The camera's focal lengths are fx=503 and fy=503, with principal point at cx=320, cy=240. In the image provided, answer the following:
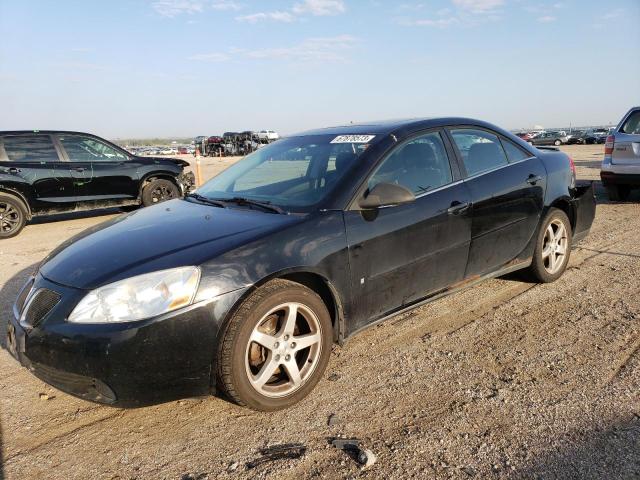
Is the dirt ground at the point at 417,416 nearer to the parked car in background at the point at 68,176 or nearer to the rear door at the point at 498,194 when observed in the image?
the rear door at the point at 498,194

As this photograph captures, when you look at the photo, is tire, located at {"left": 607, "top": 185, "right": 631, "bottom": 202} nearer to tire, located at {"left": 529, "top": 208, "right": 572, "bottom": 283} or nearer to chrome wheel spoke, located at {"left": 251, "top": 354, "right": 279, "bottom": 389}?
tire, located at {"left": 529, "top": 208, "right": 572, "bottom": 283}

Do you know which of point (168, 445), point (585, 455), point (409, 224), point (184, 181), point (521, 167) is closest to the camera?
point (585, 455)

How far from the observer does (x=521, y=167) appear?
169 inches

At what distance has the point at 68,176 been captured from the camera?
873 cm

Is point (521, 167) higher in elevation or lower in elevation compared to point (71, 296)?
higher

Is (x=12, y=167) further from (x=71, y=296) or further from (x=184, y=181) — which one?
(x=71, y=296)

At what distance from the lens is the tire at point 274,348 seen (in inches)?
101

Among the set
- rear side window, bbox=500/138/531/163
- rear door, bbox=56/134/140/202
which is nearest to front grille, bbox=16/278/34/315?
rear side window, bbox=500/138/531/163

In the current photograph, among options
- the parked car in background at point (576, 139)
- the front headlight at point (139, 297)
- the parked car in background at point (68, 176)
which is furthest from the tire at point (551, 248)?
the parked car in background at point (576, 139)

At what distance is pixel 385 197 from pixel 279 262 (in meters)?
0.82

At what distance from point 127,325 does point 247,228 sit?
84cm

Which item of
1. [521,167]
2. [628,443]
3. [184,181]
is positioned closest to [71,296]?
[628,443]

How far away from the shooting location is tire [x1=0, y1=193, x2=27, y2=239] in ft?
26.5

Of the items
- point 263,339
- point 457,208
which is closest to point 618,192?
point 457,208
